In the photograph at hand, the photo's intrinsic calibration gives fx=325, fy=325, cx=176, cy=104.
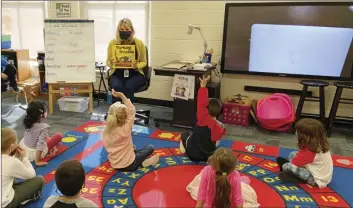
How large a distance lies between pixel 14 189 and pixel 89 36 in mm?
2721

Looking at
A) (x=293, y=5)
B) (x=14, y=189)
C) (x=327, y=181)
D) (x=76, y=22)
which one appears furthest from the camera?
(x=76, y=22)

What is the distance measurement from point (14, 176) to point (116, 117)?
0.88 m

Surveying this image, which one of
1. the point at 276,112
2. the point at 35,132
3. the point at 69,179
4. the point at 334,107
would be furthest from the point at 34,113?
the point at 334,107

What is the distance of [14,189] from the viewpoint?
2074mm

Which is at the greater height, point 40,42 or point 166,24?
point 166,24

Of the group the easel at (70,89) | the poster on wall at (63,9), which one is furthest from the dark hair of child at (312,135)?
the poster on wall at (63,9)

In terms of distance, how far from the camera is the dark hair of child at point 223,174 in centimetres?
179

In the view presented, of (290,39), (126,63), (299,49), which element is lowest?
(126,63)

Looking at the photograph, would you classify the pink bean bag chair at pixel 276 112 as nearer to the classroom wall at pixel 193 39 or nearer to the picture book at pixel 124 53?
the classroom wall at pixel 193 39

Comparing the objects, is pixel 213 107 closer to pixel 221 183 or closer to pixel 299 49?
pixel 221 183

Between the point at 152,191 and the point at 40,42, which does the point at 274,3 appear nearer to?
the point at 152,191

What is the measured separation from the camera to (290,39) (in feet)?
13.4

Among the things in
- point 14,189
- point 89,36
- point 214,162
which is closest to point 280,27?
point 89,36

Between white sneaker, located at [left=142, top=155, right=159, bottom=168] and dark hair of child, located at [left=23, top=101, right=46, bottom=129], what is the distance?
967 millimetres
